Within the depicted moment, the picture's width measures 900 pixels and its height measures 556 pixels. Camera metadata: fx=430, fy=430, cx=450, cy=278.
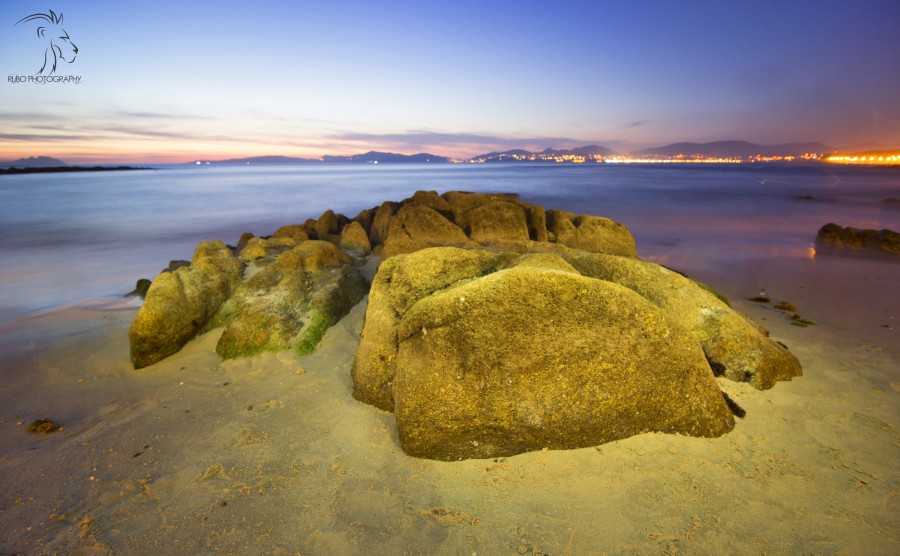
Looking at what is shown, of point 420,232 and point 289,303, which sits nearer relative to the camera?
point 289,303

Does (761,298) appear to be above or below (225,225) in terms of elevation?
above

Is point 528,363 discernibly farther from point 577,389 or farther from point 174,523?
point 174,523

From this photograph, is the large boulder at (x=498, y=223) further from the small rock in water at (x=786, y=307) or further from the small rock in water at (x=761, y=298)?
the small rock in water at (x=786, y=307)

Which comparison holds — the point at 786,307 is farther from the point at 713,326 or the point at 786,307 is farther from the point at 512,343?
the point at 512,343

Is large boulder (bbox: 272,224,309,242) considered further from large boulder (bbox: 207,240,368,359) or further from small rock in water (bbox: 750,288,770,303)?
small rock in water (bbox: 750,288,770,303)

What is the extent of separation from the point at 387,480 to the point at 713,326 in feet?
13.5

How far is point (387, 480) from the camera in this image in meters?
3.64

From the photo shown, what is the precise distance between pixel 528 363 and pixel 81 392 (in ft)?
18.2

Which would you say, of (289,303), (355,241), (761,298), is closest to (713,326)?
(761,298)

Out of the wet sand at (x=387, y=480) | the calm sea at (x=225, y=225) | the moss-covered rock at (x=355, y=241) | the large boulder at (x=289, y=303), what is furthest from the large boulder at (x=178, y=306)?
the calm sea at (x=225, y=225)

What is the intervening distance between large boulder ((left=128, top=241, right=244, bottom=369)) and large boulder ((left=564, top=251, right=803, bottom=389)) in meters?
5.95

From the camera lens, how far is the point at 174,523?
3.24 meters

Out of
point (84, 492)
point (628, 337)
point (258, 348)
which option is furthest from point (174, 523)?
point (628, 337)

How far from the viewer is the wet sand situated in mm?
3078
